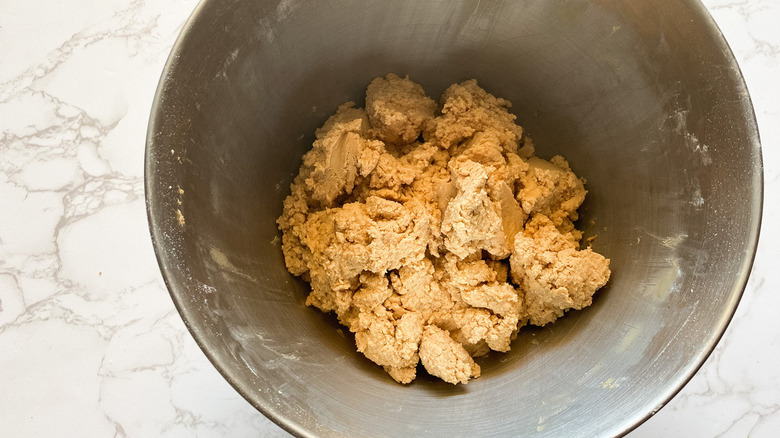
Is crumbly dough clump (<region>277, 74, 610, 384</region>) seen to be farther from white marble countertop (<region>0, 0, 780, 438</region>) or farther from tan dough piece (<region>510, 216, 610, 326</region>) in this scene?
white marble countertop (<region>0, 0, 780, 438</region>)

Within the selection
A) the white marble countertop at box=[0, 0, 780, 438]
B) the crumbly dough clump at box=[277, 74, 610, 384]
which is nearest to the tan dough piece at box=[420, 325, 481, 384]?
the crumbly dough clump at box=[277, 74, 610, 384]

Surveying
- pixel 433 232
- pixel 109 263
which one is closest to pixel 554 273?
pixel 433 232

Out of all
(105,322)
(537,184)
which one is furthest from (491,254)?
(105,322)

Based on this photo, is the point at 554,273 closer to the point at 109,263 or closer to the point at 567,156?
the point at 567,156

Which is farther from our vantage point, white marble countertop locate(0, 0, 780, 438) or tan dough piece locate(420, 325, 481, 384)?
white marble countertop locate(0, 0, 780, 438)

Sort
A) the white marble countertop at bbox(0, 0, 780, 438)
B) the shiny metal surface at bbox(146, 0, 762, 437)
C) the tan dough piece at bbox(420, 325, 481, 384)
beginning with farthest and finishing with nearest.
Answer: the white marble countertop at bbox(0, 0, 780, 438) < the tan dough piece at bbox(420, 325, 481, 384) < the shiny metal surface at bbox(146, 0, 762, 437)

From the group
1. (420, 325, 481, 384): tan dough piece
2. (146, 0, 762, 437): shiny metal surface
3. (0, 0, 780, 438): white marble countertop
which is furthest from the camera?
(0, 0, 780, 438): white marble countertop

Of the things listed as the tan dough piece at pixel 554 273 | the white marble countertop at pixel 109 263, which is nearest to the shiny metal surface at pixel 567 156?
the tan dough piece at pixel 554 273
